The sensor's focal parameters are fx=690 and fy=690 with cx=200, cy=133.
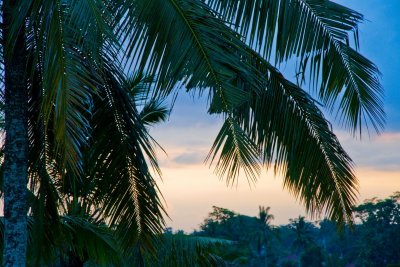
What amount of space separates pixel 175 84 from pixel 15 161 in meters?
2.00

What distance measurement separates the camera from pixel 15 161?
6.70 m

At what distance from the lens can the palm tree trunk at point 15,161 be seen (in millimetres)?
6641

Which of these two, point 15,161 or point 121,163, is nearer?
point 15,161

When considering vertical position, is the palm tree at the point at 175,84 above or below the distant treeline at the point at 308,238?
below

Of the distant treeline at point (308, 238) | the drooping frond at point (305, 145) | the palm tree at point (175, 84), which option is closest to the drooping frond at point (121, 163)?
the palm tree at point (175, 84)

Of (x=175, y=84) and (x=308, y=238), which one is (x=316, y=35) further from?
(x=308, y=238)

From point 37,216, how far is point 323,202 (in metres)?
3.38

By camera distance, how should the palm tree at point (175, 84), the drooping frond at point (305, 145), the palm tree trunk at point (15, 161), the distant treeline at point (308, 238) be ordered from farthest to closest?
1. the distant treeline at point (308, 238)
2. the drooping frond at point (305, 145)
3. the palm tree trunk at point (15, 161)
4. the palm tree at point (175, 84)

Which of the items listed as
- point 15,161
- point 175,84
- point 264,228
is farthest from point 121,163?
point 264,228

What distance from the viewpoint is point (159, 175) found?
318 inches

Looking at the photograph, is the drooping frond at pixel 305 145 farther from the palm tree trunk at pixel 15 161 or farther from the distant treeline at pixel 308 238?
the distant treeline at pixel 308 238

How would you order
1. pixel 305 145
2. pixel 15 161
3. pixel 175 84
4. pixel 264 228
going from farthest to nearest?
pixel 264 228
pixel 305 145
pixel 15 161
pixel 175 84

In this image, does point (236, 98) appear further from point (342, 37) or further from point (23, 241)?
point (23, 241)

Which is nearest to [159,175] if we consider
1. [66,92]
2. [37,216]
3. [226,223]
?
[37,216]
